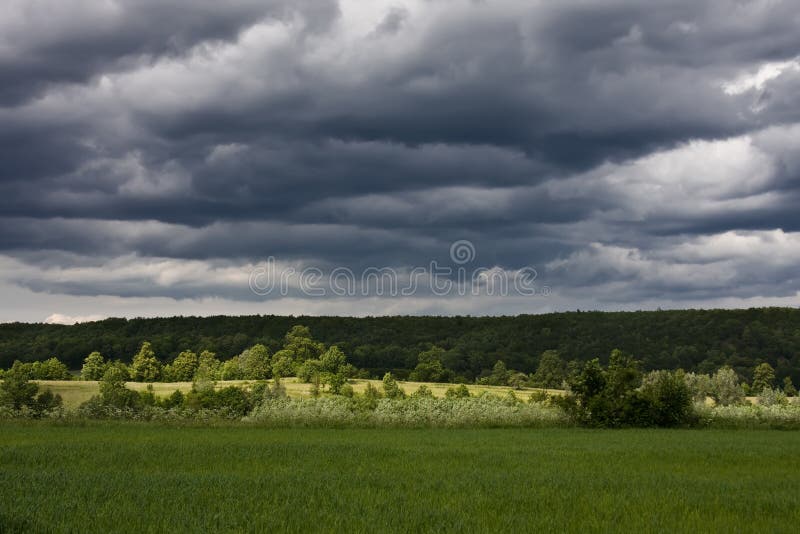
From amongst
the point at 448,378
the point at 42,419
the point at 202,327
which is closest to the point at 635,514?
the point at 42,419

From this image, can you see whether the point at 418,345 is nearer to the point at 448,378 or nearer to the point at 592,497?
the point at 448,378

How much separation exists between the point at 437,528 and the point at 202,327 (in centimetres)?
12754

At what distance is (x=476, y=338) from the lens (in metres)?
126

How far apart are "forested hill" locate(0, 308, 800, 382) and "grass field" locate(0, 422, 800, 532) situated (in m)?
82.3

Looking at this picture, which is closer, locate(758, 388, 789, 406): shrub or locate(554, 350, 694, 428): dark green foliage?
locate(554, 350, 694, 428): dark green foliage

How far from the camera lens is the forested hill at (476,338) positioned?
10894cm

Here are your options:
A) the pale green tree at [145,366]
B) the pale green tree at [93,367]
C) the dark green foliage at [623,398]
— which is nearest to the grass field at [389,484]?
the dark green foliage at [623,398]

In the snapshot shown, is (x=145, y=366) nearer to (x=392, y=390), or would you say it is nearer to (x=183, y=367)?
(x=183, y=367)

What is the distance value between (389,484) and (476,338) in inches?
4361

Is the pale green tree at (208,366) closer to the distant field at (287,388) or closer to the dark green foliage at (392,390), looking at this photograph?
the distant field at (287,388)

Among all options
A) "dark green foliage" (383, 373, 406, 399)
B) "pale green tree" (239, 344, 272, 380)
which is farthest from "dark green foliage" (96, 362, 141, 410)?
"dark green foliage" (383, 373, 406, 399)

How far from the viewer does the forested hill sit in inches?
4289

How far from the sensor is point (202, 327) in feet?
438

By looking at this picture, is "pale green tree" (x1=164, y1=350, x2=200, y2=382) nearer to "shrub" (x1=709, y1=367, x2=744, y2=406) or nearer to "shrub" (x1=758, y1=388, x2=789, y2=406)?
"shrub" (x1=709, y1=367, x2=744, y2=406)
